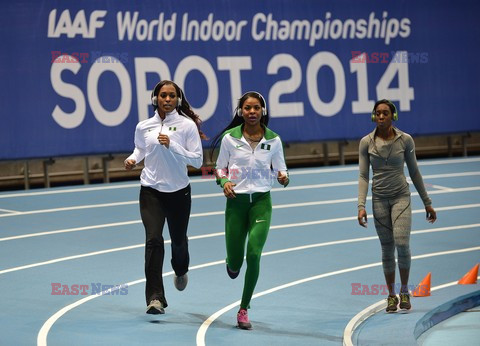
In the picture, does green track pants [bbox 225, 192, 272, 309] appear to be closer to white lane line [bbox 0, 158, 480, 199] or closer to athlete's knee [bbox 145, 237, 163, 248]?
athlete's knee [bbox 145, 237, 163, 248]

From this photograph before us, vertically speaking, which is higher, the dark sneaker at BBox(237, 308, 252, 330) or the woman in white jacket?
the woman in white jacket

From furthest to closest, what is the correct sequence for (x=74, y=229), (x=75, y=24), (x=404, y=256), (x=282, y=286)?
(x=75, y=24)
(x=74, y=229)
(x=282, y=286)
(x=404, y=256)

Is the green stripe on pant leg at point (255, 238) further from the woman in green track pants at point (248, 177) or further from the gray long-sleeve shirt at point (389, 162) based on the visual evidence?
the gray long-sleeve shirt at point (389, 162)

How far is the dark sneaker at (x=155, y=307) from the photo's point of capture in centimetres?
809

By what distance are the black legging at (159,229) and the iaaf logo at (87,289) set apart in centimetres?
Answer: 91

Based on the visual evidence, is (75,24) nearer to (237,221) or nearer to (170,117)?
(170,117)

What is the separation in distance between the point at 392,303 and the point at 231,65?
10.1 meters

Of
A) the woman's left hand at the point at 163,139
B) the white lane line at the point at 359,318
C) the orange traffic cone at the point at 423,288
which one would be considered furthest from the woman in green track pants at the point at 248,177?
the orange traffic cone at the point at 423,288

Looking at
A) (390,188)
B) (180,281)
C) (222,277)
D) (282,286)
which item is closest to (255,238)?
(180,281)

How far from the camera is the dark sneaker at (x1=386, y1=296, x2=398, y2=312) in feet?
27.2

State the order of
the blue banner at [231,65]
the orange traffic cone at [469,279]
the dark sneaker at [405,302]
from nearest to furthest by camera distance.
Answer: the dark sneaker at [405,302]
the orange traffic cone at [469,279]
the blue banner at [231,65]

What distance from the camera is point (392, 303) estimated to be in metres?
8.30

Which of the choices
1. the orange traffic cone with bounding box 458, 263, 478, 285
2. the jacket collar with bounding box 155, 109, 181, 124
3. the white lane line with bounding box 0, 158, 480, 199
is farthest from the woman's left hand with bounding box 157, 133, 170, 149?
the white lane line with bounding box 0, 158, 480, 199

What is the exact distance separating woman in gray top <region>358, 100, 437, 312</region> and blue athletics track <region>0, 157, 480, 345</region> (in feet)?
1.62
